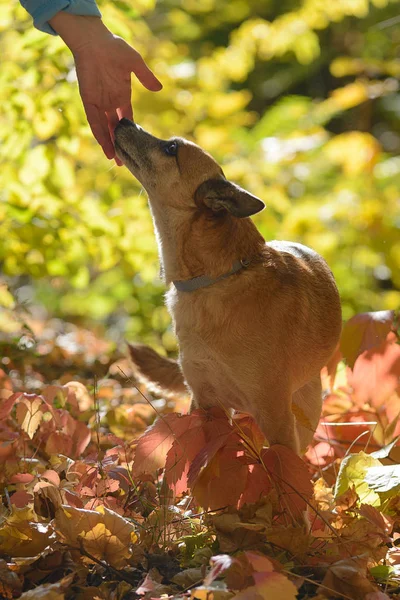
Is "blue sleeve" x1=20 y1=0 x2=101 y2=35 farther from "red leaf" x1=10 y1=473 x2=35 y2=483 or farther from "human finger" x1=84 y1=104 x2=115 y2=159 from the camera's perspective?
"red leaf" x1=10 y1=473 x2=35 y2=483

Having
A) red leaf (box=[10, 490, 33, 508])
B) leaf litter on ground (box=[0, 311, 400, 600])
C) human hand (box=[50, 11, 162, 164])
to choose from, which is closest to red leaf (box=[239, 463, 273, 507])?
leaf litter on ground (box=[0, 311, 400, 600])

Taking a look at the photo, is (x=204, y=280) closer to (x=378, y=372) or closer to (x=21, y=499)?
(x=378, y=372)

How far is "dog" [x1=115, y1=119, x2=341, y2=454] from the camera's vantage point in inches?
111

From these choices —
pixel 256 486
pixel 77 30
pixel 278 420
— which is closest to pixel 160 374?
pixel 278 420

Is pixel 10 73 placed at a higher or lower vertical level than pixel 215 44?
lower

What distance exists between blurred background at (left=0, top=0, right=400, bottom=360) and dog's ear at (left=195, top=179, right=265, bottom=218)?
2.10 feet

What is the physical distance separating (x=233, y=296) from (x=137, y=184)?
4152mm

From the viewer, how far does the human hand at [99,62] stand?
9.71 feet

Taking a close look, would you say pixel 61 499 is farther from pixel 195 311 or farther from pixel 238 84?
pixel 238 84

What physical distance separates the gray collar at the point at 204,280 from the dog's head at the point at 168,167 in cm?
32

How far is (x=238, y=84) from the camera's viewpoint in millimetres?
12297

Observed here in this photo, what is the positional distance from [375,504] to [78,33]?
2145 mm

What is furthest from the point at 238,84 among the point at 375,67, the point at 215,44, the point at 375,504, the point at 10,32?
the point at 375,504

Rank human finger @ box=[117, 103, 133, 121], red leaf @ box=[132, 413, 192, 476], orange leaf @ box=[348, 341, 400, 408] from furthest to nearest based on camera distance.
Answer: human finger @ box=[117, 103, 133, 121] → orange leaf @ box=[348, 341, 400, 408] → red leaf @ box=[132, 413, 192, 476]
